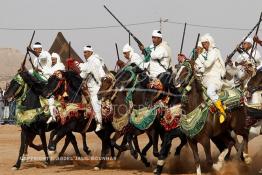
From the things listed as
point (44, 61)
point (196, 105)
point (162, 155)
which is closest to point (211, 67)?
point (196, 105)

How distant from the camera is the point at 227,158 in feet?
46.1

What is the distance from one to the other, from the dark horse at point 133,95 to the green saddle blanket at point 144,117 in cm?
13

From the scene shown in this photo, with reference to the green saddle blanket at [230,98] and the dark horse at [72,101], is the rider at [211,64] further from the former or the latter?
the dark horse at [72,101]

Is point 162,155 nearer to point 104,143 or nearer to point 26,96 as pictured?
point 104,143

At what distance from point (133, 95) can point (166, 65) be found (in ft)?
3.53

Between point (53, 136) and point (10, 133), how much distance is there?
13.2 metres

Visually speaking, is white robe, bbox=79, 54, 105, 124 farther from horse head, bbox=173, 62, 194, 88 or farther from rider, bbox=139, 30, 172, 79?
horse head, bbox=173, 62, 194, 88

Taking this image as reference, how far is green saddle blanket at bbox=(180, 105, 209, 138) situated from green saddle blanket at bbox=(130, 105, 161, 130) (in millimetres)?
1318

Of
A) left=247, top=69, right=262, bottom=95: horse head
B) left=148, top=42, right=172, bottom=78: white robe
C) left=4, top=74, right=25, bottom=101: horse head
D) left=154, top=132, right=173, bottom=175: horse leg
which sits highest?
left=148, top=42, right=172, bottom=78: white robe

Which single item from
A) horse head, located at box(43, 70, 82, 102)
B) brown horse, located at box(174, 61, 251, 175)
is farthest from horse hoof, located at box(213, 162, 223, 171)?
horse head, located at box(43, 70, 82, 102)

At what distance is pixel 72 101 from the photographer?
16.0 meters

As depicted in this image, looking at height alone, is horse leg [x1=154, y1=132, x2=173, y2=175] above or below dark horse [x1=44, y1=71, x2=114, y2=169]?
below

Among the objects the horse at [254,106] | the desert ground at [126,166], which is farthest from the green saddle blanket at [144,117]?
the horse at [254,106]

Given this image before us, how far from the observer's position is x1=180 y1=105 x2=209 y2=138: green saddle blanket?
12.5 meters
